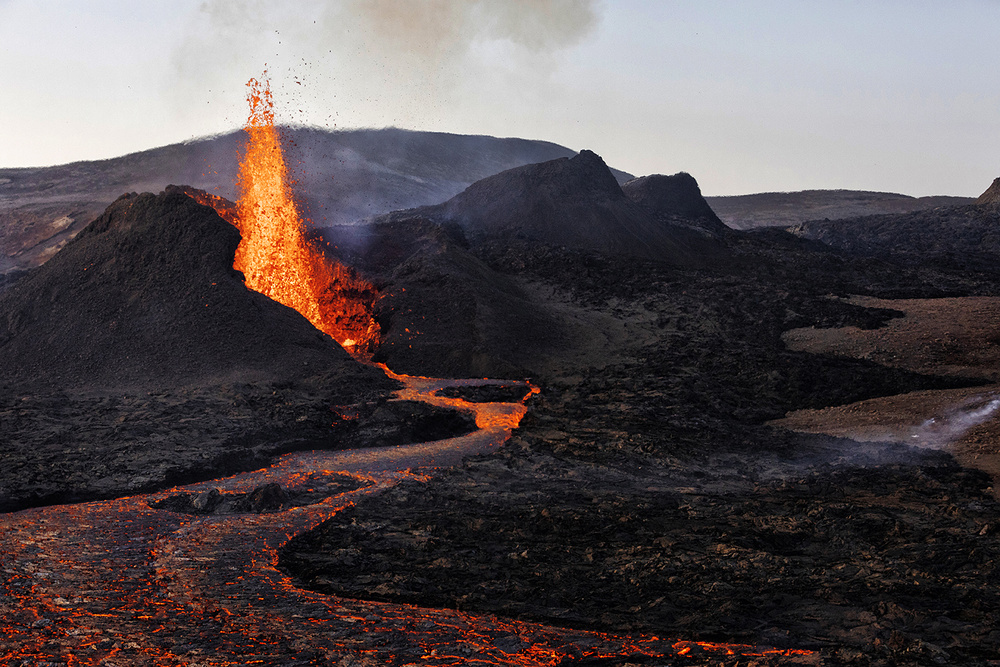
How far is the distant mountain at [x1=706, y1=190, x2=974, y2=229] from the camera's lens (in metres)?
68.9

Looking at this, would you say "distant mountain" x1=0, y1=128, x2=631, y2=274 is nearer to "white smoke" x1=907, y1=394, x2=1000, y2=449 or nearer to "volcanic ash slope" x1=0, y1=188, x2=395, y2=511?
"volcanic ash slope" x1=0, y1=188, x2=395, y2=511

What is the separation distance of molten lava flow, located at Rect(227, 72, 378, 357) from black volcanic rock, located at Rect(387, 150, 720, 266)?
1048 centimetres

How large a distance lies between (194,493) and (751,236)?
32.4 metres

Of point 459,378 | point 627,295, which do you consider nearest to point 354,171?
point 627,295

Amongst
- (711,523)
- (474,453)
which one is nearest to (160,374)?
(474,453)

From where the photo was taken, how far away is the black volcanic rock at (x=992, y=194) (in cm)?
4349

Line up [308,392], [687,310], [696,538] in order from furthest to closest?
[687,310] → [308,392] → [696,538]

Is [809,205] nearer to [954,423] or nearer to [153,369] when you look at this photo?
[954,423]

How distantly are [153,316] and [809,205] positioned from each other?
7047 cm

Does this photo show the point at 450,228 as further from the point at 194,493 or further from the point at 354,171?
the point at 354,171

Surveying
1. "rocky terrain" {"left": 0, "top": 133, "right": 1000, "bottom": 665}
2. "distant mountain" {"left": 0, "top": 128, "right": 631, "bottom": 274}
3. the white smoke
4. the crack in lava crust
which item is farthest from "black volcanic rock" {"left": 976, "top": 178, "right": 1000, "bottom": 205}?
the crack in lava crust

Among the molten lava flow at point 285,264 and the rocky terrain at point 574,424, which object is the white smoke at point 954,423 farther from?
the molten lava flow at point 285,264

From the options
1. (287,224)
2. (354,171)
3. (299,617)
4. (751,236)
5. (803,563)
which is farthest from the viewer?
(354,171)

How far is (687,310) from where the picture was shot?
78.0 feet
